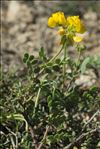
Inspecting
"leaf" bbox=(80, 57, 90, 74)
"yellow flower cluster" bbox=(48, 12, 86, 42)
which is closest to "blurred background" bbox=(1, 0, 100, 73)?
"leaf" bbox=(80, 57, 90, 74)

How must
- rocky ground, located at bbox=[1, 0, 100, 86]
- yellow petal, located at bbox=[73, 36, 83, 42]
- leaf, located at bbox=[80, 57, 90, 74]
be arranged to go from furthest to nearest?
rocky ground, located at bbox=[1, 0, 100, 86] → leaf, located at bbox=[80, 57, 90, 74] → yellow petal, located at bbox=[73, 36, 83, 42]

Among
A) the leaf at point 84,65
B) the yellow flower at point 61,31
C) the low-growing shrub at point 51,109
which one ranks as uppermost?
the yellow flower at point 61,31

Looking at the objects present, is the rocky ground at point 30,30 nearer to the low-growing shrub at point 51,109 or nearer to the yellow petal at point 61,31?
the low-growing shrub at point 51,109

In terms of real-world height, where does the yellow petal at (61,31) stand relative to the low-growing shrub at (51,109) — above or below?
above

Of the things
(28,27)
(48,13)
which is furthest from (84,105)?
(48,13)

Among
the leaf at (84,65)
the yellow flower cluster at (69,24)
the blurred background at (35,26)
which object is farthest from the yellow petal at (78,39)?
the blurred background at (35,26)

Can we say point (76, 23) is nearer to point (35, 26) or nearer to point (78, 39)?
point (78, 39)

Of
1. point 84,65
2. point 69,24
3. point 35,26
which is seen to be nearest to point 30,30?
point 35,26

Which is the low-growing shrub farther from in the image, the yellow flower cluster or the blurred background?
the blurred background
